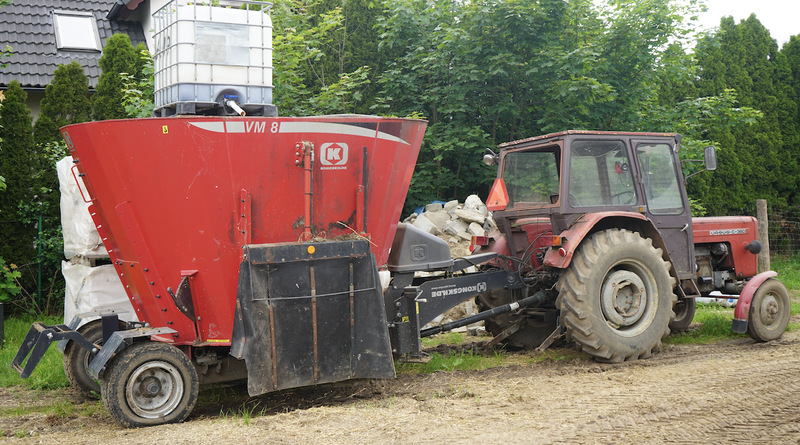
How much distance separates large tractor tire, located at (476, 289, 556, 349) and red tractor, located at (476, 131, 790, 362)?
0.04 feet

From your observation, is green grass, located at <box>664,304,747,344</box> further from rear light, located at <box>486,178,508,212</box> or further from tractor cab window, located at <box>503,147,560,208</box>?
rear light, located at <box>486,178,508,212</box>

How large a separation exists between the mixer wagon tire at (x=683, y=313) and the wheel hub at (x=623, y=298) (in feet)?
4.23

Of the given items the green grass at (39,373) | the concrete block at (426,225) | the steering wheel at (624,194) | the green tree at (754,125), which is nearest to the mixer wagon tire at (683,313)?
the steering wheel at (624,194)

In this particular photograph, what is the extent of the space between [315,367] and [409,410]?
0.72 meters

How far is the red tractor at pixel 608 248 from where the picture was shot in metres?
6.02

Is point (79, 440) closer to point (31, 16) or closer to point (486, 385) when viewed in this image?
point (486, 385)

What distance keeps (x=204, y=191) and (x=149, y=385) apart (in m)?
1.35

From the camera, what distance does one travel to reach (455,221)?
9.40m

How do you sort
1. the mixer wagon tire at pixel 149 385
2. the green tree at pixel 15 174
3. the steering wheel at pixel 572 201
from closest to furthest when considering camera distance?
the mixer wagon tire at pixel 149 385 → the steering wheel at pixel 572 201 → the green tree at pixel 15 174

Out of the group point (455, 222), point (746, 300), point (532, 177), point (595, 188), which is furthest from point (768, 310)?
point (455, 222)

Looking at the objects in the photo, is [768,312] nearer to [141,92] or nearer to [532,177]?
[532,177]

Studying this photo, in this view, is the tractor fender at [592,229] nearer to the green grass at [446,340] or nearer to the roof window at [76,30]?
the green grass at [446,340]

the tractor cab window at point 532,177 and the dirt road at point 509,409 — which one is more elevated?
the tractor cab window at point 532,177

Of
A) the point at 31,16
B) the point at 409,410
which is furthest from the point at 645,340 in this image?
the point at 31,16
